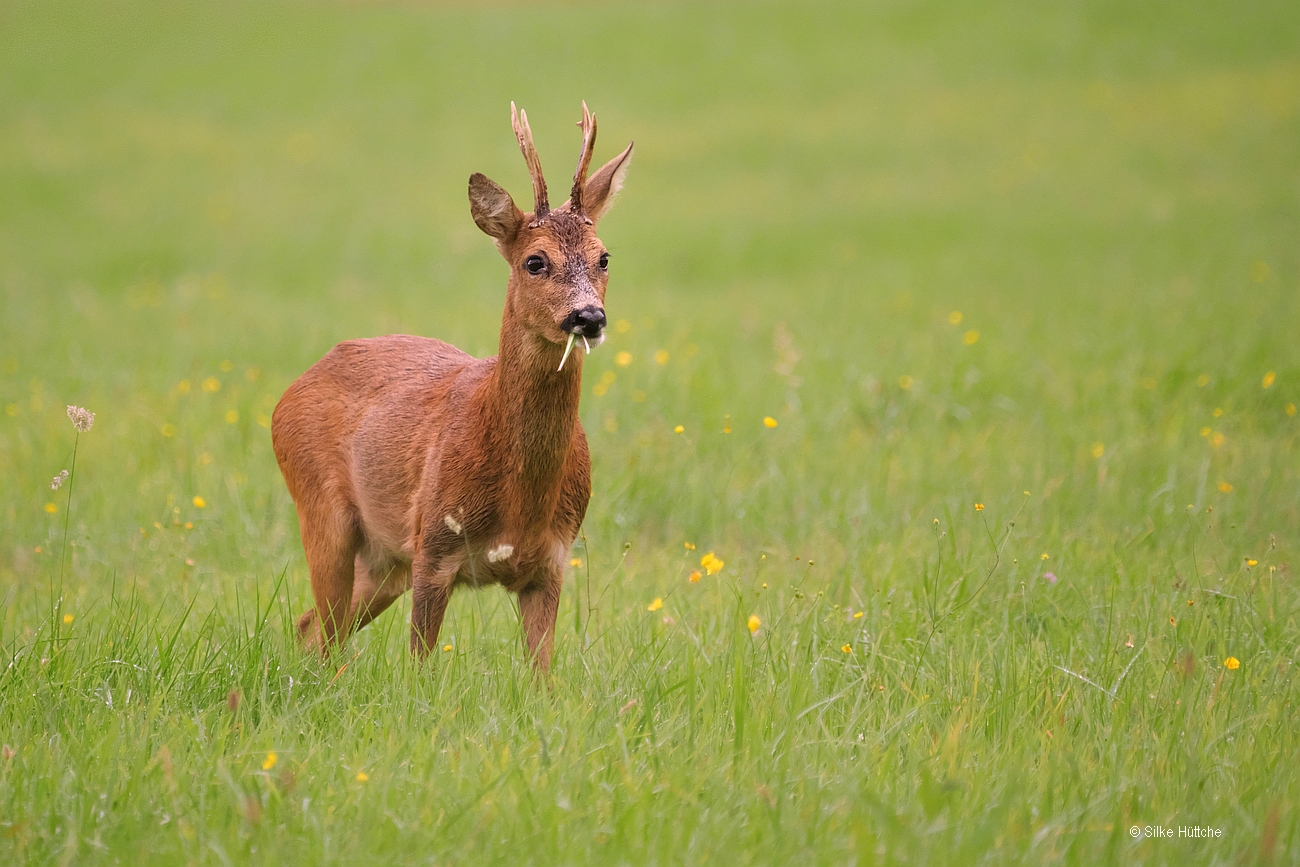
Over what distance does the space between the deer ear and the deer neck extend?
510 mm

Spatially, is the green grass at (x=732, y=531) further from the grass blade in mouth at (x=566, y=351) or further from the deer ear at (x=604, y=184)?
the deer ear at (x=604, y=184)

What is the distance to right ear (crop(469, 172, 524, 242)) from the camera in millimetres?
3986

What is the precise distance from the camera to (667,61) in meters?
25.9

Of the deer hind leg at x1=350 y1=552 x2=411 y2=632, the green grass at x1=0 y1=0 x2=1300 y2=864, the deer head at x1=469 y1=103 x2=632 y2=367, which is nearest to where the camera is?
the green grass at x1=0 y1=0 x2=1300 y2=864

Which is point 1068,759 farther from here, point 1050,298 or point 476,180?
point 1050,298

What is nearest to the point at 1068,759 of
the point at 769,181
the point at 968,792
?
the point at 968,792

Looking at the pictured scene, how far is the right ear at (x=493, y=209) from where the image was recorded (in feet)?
13.1

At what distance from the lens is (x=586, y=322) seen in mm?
3764

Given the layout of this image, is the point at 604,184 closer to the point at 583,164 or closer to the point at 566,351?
the point at 583,164

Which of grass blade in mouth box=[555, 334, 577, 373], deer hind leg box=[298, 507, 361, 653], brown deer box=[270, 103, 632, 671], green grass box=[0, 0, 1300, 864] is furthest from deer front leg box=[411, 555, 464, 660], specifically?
grass blade in mouth box=[555, 334, 577, 373]

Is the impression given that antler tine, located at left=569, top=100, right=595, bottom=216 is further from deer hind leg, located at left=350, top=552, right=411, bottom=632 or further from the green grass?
deer hind leg, located at left=350, top=552, right=411, bottom=632

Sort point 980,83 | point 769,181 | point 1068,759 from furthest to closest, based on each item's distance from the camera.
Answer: point 980,83
point 769,181
point 1068,759

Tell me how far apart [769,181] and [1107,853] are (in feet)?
52.8

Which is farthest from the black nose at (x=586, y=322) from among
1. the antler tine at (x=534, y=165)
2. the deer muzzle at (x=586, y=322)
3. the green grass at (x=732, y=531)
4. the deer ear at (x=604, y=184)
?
the green grass at (x=732, y=531)
